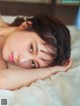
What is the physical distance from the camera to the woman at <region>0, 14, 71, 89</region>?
4.27ft

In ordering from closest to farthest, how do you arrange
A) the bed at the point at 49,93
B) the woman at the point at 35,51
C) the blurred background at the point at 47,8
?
the bed at the point at 49,93 < the woman at the point at 35,51 < the blurred background at the point at 47,8

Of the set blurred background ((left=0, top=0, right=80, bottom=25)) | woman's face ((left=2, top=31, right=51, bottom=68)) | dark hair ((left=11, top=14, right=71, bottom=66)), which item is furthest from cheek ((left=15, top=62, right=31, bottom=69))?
blurred background ((left=0, top=0, right=80, bottom=25))

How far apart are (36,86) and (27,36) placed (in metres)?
0.27

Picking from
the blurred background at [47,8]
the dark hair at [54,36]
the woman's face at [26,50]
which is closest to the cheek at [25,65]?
the woman's face at [26,50]

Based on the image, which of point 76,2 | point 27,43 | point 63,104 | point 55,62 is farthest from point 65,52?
point 76,2

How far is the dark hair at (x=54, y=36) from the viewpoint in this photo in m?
1.35

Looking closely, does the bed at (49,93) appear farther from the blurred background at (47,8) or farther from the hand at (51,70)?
the blurred background at (47,8)

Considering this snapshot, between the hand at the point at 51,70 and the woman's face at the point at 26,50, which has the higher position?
the woman's face at the point at 26,50

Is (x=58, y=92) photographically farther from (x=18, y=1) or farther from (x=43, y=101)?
(x=18, y=1)

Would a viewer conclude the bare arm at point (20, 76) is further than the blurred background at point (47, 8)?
No

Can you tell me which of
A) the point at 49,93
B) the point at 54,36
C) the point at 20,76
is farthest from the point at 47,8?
the point at 49,93

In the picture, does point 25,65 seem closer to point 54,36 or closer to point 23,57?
point 23,57

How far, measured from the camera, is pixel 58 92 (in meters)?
1.23

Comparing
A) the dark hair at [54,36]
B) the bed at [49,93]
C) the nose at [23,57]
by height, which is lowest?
the bed at [49,93]
